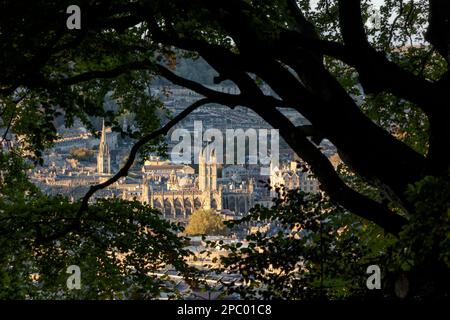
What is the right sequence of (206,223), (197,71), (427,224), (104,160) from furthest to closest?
1. (197,71)
2. (104,160)
3. (206,223)
4. (427,224)

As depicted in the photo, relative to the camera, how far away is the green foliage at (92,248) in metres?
9.31

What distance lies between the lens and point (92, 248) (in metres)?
9.78

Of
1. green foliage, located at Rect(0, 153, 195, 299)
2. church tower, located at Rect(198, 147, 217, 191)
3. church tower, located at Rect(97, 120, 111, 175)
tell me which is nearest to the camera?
green foliage, located at Rect(0, 153, 195, 299)

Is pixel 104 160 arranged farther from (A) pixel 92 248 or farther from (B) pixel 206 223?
(A) pixel 92 248

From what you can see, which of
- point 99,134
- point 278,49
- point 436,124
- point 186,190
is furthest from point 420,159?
point 186,190

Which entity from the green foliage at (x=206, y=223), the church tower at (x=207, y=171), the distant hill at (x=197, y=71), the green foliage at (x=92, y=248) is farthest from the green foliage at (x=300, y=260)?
the distant hill at (x=197, y=71)

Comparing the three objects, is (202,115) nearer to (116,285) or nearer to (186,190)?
(186,190)

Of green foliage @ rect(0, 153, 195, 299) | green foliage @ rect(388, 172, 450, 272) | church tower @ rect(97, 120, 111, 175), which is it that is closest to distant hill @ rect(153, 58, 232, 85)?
church tower @ rect(97, 120, 111, 175)

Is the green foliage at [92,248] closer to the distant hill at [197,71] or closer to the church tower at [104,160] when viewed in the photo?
the church tower at [104,160]

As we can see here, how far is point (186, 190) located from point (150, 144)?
102358 millimetres

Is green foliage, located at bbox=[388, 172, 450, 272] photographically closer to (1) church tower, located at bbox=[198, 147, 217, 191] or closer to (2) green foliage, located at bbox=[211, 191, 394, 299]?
(2) green foliage, located at bbox=[211, 191, 394, 299]

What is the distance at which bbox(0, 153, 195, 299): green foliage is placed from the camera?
931 centimetres

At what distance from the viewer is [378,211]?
768cm

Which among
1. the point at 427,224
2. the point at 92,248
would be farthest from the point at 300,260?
the point at 92,248
